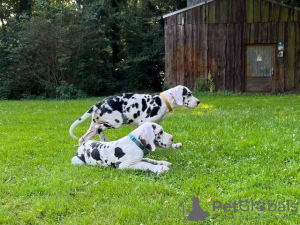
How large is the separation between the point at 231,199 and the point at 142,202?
3.34 feet

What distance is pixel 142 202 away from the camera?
4.00 m

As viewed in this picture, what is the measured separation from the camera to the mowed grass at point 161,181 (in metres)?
3.72

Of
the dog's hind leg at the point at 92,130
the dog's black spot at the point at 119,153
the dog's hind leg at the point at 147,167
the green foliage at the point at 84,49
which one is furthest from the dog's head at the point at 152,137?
the green foliage at the point at 84,49

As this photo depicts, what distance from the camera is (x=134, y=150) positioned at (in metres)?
5.30

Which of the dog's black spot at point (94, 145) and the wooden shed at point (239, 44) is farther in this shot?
the wooden shed at point (239, 44)

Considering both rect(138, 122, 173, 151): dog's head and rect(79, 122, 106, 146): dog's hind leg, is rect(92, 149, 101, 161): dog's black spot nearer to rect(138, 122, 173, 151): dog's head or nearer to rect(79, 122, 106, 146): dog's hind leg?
rect(138, 122, 173, 151): dog's head

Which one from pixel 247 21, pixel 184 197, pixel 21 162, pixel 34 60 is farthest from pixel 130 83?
pixel 184 197

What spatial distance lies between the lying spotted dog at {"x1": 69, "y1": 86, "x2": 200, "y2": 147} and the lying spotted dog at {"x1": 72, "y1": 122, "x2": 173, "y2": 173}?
1.04 m

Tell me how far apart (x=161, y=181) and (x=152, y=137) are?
804 millimetres

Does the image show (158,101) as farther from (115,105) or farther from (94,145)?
(94,145)

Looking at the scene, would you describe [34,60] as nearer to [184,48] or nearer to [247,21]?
[184,48]

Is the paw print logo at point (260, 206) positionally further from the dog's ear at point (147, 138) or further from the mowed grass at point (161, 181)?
the dog's ear at point (147, 138)

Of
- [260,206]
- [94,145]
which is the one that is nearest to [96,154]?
[94,145]

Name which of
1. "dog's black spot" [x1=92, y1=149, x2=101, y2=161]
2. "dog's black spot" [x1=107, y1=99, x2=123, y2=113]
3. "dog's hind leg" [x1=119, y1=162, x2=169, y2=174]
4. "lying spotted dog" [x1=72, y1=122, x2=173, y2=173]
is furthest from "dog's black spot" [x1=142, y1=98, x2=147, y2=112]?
"dog's hind leg" [x1=119, y1=162, x2=169, y2=174]
